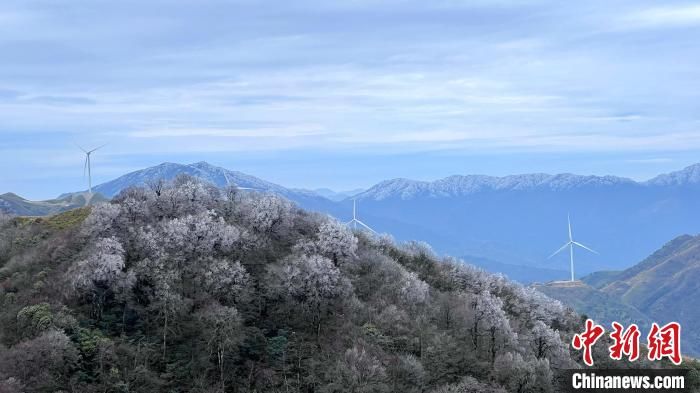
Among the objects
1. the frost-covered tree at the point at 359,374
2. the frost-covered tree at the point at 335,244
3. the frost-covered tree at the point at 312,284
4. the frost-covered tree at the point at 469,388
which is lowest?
the frost-covered tree at the point at 469,388

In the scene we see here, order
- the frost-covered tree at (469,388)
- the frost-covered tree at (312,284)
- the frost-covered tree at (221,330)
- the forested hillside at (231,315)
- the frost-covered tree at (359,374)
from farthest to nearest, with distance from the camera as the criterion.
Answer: the frost-covered tree at (312,284) → the frost-covered tree at (221,330) → the frost-covered tree at (469,388) → the forested hillside at (231,315) → the frost-covered tree at (359,374)

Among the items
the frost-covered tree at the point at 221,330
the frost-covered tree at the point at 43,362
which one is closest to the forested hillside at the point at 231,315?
the frost-covered tree at the point at 43,362

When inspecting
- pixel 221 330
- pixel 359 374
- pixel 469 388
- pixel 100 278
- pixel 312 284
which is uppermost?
pixel 100 278

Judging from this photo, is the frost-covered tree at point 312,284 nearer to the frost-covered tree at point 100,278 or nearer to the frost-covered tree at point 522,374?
the frost-covered tree at point 100,278

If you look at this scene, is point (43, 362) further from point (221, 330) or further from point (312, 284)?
point (312, 284)

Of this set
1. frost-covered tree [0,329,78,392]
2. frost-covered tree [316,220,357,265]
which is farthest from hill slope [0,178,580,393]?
frost-covered tree [316,220,357,265]

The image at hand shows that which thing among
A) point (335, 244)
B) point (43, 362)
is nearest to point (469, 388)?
point (335, 244)

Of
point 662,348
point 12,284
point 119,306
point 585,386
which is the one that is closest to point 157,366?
point 119,306

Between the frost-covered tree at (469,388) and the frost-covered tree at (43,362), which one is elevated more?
the frost-covered tree at (43,362)
